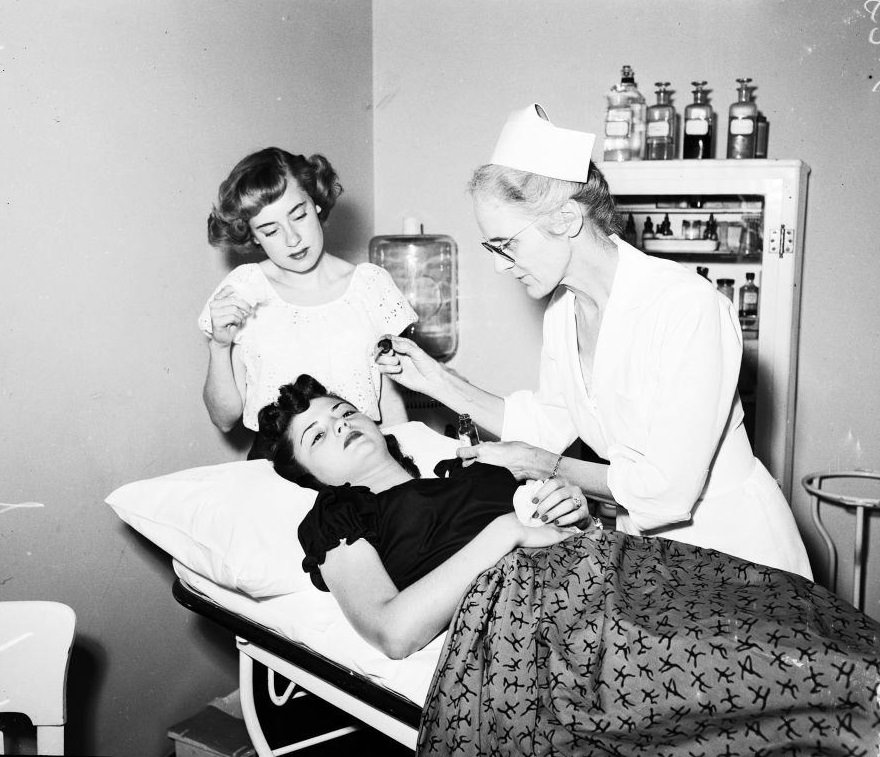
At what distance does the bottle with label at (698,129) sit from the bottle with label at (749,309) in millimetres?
447

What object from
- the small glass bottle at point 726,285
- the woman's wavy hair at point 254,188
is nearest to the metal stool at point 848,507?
the small glass bottle at point 726,285

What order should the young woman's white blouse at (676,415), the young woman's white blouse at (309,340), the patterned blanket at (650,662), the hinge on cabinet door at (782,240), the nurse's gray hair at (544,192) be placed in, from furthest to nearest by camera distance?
the hinge on cabinet door at (782,240) < the young woman's white blouse at (309,340) < the nurse's gray hair at (544,192) < the young woman's white blouse at (676,415) < the patterned blanket at (650,662)

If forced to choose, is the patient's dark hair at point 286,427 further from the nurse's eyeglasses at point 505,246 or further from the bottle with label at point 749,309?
the bottle with label at point 749,309

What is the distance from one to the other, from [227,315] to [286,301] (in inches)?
9.4

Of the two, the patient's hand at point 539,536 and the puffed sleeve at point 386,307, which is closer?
the patient's hand at point 539,536

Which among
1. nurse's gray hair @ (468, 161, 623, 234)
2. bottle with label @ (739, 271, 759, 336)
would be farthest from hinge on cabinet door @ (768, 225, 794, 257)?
nurse's gray hair @ (468, 161, 623, 234)

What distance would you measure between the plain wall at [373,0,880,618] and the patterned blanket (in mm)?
1680

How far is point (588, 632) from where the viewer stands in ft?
4.48

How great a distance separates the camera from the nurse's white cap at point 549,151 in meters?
1.68

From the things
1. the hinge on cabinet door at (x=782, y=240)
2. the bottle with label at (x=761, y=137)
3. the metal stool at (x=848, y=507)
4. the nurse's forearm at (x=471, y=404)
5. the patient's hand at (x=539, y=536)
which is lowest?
the metal stool at (x=848, y=507)

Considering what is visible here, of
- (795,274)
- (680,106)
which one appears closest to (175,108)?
(680,106)

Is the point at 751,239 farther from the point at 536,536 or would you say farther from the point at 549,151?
the point at 536,536

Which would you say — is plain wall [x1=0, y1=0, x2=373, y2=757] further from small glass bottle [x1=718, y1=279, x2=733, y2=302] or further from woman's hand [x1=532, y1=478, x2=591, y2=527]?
small glass bottle [x1=718, y1=279, x2=733, y2=302]

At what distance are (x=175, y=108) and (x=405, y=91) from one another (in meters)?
1.33
